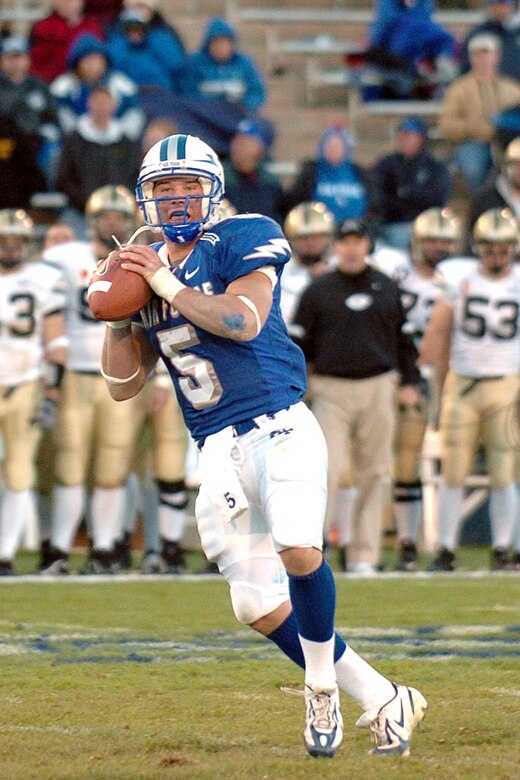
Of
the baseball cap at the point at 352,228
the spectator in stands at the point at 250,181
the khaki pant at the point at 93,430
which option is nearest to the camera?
the baseball cap at the point at 352,228

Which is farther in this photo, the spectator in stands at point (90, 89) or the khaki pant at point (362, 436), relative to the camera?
Answer: the spectator in stands at point (90, 89)

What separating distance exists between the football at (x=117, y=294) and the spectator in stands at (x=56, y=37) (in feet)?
26.5

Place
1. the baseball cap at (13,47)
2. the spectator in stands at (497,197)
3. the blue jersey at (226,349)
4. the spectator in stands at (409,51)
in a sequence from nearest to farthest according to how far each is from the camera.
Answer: the blue jersey at (226,349) < the spectator in stands at (497,197) < the baseball cap at (13,47) < the spectator in stands at (409,51)

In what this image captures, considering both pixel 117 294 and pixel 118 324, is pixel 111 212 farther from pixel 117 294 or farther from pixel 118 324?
pixel 117 294

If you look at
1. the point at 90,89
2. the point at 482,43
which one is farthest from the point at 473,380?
the point at 482,43

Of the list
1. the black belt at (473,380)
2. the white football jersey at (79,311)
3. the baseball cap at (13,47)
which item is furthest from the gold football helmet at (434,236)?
the baseball cap at (13,47)

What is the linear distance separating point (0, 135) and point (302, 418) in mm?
7082

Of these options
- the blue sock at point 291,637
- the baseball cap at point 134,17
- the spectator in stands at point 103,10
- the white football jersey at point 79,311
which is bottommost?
the blue sock at point 291,637

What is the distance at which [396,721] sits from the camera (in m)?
3.93

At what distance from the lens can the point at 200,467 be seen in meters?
4.12

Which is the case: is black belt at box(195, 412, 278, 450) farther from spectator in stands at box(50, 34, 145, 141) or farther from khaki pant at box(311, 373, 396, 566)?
spectator in stands at box(50, 34, 145, 141)

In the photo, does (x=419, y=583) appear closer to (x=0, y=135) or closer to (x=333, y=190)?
(x=333, y=190)

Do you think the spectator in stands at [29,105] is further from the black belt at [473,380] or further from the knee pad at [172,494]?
the black belt at [473,380]

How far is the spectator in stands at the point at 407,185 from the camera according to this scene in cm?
1111
